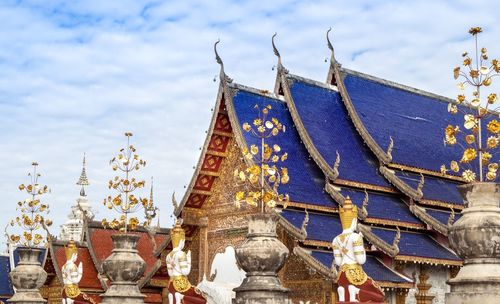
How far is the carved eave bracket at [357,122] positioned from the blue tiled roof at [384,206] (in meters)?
1.08

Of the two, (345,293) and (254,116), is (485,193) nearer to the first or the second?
(345,293)

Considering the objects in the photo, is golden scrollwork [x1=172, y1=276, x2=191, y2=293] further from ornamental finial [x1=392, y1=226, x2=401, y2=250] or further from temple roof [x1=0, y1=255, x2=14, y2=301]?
temple roof [x1=0, y1=255, x2=14, y2=301]

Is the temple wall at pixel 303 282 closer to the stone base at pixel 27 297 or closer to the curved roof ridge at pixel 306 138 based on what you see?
the curved roof ridge at pixel 306 138

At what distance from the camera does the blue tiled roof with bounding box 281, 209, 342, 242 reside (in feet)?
63.8

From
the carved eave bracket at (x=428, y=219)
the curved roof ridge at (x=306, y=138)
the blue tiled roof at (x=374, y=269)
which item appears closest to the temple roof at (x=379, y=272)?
the blue tiled roof at (x=374, y=269)

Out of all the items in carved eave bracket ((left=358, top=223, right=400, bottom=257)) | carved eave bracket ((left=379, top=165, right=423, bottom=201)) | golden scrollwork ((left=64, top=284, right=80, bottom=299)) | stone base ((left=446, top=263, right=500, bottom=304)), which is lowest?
stone base ((left=446, top=263, right=500, bottom=304))

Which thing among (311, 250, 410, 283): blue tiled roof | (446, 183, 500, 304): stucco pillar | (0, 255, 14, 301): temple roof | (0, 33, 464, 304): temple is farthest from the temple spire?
(446, 183, 500, 304): stucco pillar

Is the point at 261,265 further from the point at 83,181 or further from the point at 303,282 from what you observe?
the point at 83,181

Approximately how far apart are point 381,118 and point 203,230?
6714 mm

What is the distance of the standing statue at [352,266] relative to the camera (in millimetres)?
11492

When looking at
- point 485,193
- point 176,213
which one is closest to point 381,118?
point 176,213

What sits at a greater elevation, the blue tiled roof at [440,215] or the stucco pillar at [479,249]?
the blue tiled roof at [440,215]

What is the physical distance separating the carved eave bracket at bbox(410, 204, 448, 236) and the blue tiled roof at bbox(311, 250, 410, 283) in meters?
2.25

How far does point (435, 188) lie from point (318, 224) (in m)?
4.79
